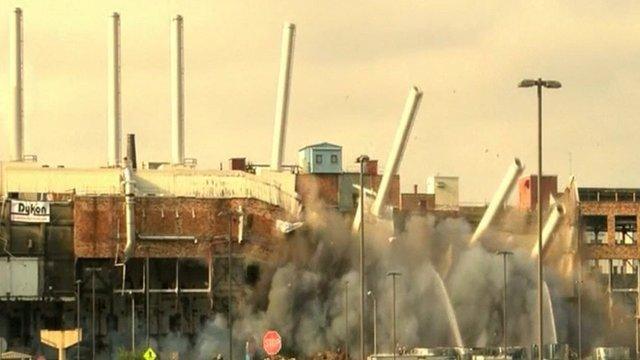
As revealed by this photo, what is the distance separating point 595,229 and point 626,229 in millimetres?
3066

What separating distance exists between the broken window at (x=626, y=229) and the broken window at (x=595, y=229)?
1252 mm

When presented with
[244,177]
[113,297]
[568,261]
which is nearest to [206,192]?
[244,177]

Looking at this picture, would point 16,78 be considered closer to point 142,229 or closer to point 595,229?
point 142,229

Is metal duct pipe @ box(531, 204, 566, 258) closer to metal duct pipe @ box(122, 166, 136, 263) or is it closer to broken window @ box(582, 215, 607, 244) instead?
broken window @ box(582, 215, 607, 244)

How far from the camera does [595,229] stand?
577 ft

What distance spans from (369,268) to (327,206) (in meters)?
7.03

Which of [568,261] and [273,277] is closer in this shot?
[273,277]

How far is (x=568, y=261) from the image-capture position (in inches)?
6649

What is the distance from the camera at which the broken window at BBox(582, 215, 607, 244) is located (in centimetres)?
17262

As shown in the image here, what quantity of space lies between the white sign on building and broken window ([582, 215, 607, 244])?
165 ft

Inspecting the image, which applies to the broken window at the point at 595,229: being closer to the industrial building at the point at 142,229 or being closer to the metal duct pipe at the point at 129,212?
the industrial building at the point at 142,229

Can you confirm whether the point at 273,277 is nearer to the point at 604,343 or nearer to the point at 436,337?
the point at 436,337

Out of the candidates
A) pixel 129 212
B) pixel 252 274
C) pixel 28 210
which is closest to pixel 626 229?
pixel 252 274

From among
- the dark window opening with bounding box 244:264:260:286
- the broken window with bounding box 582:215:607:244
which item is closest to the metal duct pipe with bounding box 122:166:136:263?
the dark window opening with bounding box 244:264:260:286
